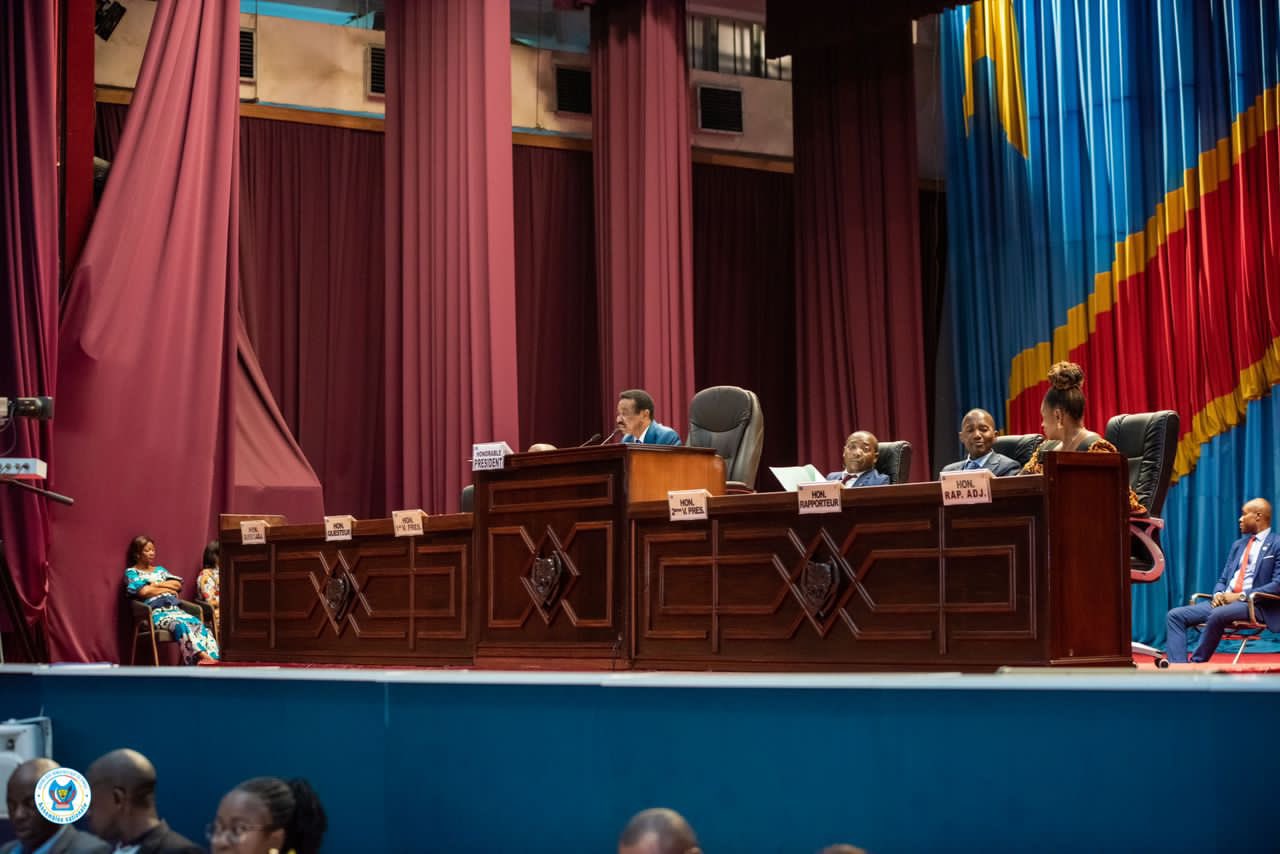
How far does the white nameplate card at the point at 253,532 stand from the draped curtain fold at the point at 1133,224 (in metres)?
4.96

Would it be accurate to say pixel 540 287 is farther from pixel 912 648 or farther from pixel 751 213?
pixel 912 648

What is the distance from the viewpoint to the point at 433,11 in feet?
29.6

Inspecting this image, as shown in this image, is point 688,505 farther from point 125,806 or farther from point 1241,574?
point 1241,574

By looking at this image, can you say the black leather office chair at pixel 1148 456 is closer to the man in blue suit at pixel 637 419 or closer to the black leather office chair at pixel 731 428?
the black leather office chair at pixel 731 428

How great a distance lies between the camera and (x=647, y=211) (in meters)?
9.44

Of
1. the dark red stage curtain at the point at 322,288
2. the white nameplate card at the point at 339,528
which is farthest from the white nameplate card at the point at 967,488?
the dark red stage curtain at the point at 322,288

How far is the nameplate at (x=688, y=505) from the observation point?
4.55 meters

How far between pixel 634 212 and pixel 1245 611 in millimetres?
4778

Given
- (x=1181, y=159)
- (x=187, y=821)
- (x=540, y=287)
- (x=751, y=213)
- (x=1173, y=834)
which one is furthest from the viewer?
(x=751, y=213)

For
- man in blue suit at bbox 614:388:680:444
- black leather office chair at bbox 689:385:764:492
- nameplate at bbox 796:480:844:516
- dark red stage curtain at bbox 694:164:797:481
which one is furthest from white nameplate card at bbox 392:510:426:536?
dark red stage curtain at bbox 694:164:797:481

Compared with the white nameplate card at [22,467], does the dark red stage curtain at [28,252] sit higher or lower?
higher

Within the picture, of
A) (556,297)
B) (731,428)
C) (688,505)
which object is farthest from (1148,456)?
(556,297)

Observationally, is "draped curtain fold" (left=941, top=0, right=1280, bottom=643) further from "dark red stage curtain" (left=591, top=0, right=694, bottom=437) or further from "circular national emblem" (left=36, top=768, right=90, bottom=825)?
"circular national emblem" (left=36, top=768, right=90, bottom=825)

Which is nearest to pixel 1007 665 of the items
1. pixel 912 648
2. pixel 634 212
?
pixel 912 648
